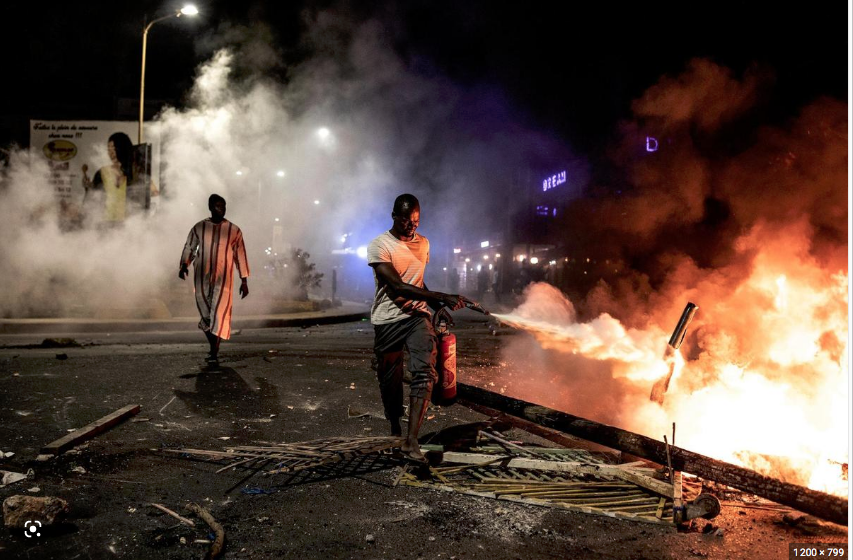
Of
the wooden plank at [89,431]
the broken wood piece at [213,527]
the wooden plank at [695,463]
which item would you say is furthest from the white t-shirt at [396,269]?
the wooden plank at [89,431]

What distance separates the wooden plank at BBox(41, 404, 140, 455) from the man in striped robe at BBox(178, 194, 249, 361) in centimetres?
187

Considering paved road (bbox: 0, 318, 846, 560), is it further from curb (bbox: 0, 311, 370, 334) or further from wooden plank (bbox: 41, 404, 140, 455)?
curb (bbox: 0, 311, 370, 334)

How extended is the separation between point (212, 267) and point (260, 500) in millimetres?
3972

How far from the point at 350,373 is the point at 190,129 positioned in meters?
12.4

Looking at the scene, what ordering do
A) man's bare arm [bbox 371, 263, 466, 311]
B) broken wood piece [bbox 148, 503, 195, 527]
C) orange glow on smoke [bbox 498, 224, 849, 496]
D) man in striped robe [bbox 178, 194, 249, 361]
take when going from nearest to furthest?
broken wood piece [bbox 148, 503, 195, 527] → man's bare arm [bbox 371, 263, 466, 311] → orange glow on smoke [bbox 498, 224, 849, 496] → man in striped robe [bbox 178, 194, 249, 361]

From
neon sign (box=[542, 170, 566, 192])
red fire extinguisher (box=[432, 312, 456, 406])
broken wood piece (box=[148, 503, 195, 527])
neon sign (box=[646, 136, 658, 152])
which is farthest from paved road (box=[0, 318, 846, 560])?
neon sign (box=[542, 170, 566, 192])

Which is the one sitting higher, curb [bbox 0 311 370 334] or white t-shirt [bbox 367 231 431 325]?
white t-shirt [bbox 367 231 431 325]

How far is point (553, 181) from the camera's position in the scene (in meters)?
53.2

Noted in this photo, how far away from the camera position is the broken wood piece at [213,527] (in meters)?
2.15

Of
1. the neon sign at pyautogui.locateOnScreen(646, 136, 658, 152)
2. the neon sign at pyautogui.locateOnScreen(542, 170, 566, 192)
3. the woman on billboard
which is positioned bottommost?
the woman on billboard

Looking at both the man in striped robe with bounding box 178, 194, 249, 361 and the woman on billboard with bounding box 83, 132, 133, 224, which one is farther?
the woman on billboard with bounding box 83, 132, 133, 224

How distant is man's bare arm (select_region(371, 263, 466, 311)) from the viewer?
130 inches

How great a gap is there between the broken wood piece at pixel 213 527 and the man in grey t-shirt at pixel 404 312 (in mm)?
1192

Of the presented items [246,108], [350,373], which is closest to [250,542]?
[350,373]
